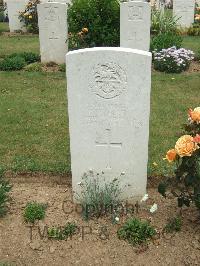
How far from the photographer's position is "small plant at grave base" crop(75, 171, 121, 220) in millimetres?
4055

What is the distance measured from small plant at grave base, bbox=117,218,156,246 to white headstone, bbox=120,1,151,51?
6905 mm

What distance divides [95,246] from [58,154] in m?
2.01

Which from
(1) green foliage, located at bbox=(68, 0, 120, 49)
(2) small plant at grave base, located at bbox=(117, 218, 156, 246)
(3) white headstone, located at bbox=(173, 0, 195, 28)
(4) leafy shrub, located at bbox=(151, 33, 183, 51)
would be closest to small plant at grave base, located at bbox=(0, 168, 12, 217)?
(2) small plant at grave base, located at bbox=(117, 218, 156, 246)

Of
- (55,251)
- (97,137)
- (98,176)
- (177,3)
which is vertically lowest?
(55,251)

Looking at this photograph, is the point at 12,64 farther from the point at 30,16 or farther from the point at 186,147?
the point at 186,147

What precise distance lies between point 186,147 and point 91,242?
3.94 feet

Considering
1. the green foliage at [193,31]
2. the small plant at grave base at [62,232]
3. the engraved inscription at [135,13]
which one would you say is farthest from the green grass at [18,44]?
the small plant at grave base at [62,232]

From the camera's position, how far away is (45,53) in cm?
1033

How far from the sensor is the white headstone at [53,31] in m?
9.88

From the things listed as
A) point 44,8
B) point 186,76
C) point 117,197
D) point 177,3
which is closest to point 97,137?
point 117,197

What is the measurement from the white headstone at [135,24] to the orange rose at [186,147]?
678 cm

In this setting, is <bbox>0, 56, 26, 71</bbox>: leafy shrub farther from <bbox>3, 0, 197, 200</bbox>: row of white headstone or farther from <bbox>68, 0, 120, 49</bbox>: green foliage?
<bbox>3, 0, 197, 200</bbox>: row of white headstone

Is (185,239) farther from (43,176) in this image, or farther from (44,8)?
(44,8)

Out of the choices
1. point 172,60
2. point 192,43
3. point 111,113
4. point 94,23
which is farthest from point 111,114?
point 192,43
